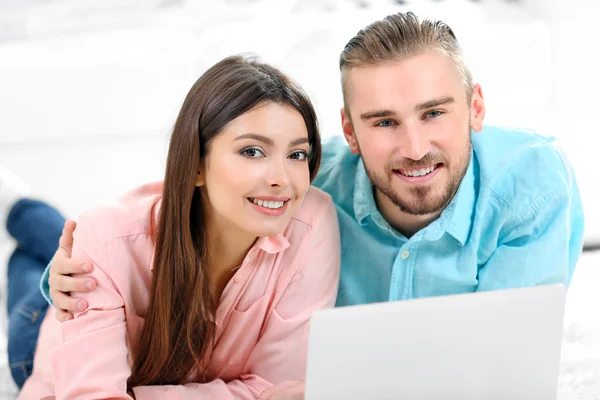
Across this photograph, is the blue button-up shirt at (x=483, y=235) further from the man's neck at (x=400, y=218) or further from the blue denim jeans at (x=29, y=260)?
the blue denim jeans at (x=29, y=260)

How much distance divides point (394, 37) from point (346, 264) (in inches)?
21.3

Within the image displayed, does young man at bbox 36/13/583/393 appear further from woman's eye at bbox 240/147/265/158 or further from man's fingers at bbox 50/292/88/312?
woman's eye at bbox 240/147/265/158

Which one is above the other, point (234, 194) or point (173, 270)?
point (234, 194)

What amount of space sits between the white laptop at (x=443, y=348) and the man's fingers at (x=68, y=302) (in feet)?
1.79

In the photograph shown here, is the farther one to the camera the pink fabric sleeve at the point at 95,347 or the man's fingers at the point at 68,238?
the man's fingers at the point at 68,238

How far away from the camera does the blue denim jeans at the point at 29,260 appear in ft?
6.26

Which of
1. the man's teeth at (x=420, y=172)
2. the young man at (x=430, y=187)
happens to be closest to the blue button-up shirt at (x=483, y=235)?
the young man at (x=430, y=187)

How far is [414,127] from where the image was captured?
1.57 metres

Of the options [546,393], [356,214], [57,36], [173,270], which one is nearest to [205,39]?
[57,36]

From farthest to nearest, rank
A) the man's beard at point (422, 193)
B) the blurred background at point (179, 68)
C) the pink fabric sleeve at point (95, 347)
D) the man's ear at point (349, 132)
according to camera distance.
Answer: the blurred background at point (179, 68)
the man's ear at point (349, 132)
the man's beard at point (422, 193)
the pink fabric sleeve at point (95, 347)

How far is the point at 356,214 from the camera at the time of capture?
70.7 inches

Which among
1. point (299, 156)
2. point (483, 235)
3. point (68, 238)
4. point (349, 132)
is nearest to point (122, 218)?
point (68, 238)

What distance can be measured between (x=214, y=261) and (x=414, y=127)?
50cm

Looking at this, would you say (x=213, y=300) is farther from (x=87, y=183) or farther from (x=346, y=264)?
(x=87, y=183)
